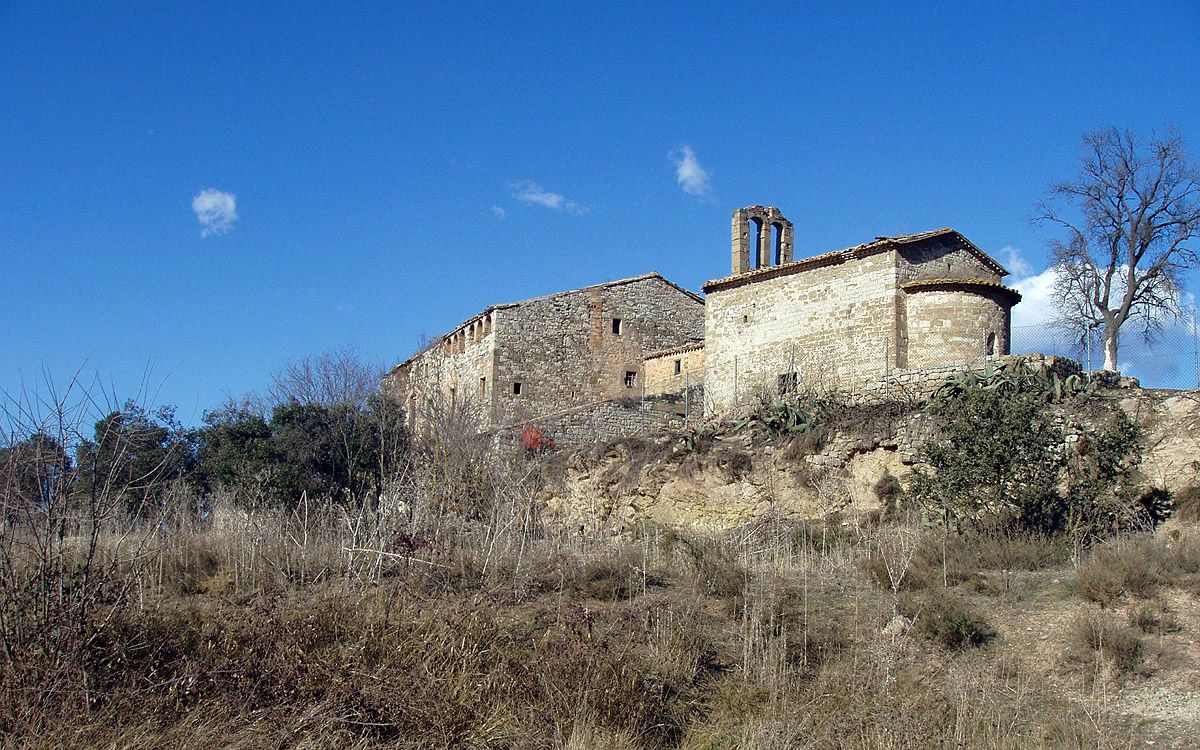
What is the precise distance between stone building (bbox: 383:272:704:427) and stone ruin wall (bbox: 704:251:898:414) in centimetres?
633

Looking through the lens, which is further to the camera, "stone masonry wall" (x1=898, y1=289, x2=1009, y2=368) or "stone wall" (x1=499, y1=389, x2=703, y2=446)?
"stone wall" (x1=499, y1=389, x2=703, y2=446)

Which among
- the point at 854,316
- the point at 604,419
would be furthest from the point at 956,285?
the point at 604,419

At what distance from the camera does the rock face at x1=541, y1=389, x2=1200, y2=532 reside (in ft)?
47.2

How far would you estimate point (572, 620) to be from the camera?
8594 mm

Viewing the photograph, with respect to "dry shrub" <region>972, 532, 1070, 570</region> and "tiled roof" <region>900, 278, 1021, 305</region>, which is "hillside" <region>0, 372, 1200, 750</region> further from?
"tiled roof" <region>900, 278, 1021, 305</region>

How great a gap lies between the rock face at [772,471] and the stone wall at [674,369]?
9.55 m

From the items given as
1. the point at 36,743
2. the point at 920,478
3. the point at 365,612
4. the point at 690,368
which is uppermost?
the point at 690,368

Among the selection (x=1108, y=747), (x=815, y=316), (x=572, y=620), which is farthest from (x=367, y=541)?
(x=815, y=316)

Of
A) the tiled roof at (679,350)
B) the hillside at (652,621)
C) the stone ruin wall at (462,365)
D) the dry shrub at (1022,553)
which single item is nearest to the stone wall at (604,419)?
the tiled roof at (679,350)

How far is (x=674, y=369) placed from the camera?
110ft

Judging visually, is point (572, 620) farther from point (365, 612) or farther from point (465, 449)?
point (465, 449)

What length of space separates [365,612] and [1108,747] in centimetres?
628

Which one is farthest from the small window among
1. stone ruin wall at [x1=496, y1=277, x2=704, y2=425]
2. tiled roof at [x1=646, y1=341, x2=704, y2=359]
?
stone ruin wall at [x1=496, y1=277, x2=704, y2=425]

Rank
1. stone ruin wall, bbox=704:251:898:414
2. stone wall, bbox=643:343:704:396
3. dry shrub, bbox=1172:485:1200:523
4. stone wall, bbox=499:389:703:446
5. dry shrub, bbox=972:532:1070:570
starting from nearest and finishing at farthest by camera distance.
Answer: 1. dry shrub, bbox=972:532:1070:570
2. dry shrub, bbox=1172:485:1200:523
3. stone ruin wall, bbox=704:251:898:414
4. stone wall, bbox=499:389:703:446
5. stone wall, bbox=643:343:704:396
